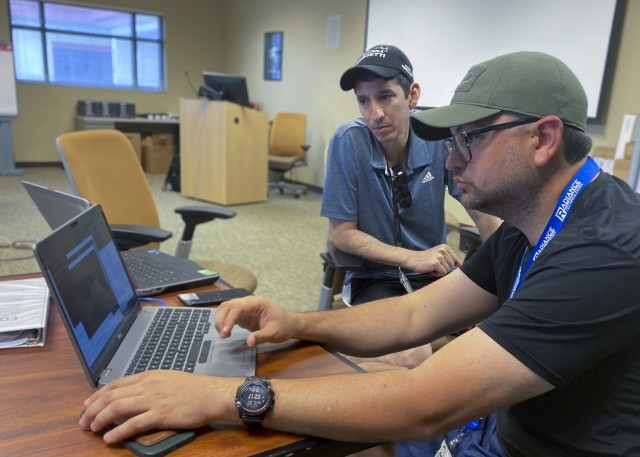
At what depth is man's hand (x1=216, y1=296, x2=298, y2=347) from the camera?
1.03m

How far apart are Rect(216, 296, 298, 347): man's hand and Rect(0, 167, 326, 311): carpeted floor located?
2.02 m

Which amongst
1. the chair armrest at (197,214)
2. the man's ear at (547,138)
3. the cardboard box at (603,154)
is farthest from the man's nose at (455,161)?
the cardboard box at (603,154)

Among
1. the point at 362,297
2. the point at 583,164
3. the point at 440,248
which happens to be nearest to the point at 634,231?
the point at 583,164

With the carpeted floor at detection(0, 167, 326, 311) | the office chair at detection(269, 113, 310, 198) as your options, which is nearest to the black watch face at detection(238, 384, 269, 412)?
the carpeted floor at detection(0, 167, 326, 311)

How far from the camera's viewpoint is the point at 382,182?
190cm

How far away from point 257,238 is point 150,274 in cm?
330

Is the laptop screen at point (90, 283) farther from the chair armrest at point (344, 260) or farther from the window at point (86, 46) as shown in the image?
the window at point (86, 46)

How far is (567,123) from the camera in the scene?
909 millimetres

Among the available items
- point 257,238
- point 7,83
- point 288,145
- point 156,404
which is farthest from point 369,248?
point 7,83

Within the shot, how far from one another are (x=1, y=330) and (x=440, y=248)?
4.30 feet

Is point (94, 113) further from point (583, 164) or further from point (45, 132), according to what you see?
point (583, 164)

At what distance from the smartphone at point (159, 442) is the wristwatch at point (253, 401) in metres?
0.08

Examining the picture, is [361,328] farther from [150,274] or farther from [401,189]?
[401,189]

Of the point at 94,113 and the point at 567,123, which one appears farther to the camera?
the point at 94,113
